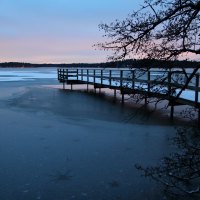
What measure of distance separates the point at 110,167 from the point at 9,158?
79.9 inches

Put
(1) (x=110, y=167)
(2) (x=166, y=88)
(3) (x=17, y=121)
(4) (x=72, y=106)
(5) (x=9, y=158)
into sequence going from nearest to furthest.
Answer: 1. (2) (x=166, y=88)
2. (1) (x=110, y=167)
3. (5) (x=9, y=158)
4. (3) (x=17, y=121)
5. (4) (x=72, y=106)

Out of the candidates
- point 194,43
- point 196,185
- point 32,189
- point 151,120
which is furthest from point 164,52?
point 151,120

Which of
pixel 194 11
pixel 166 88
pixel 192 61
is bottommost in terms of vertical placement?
pixel 166 88

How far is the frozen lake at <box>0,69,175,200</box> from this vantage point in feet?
18.9

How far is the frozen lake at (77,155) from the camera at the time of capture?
5.75m

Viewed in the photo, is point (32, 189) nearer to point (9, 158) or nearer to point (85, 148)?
point (9, 158)

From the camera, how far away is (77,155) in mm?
7605

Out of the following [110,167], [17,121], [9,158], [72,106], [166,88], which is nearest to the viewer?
[166,88]

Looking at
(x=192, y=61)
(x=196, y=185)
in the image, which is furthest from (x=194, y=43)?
(x=196, y=185)

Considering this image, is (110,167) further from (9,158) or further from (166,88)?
(166,88)

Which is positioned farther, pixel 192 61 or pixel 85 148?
pixel 85 148

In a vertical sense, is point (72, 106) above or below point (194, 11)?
below

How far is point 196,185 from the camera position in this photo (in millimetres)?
5871

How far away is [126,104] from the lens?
16.9 metres
